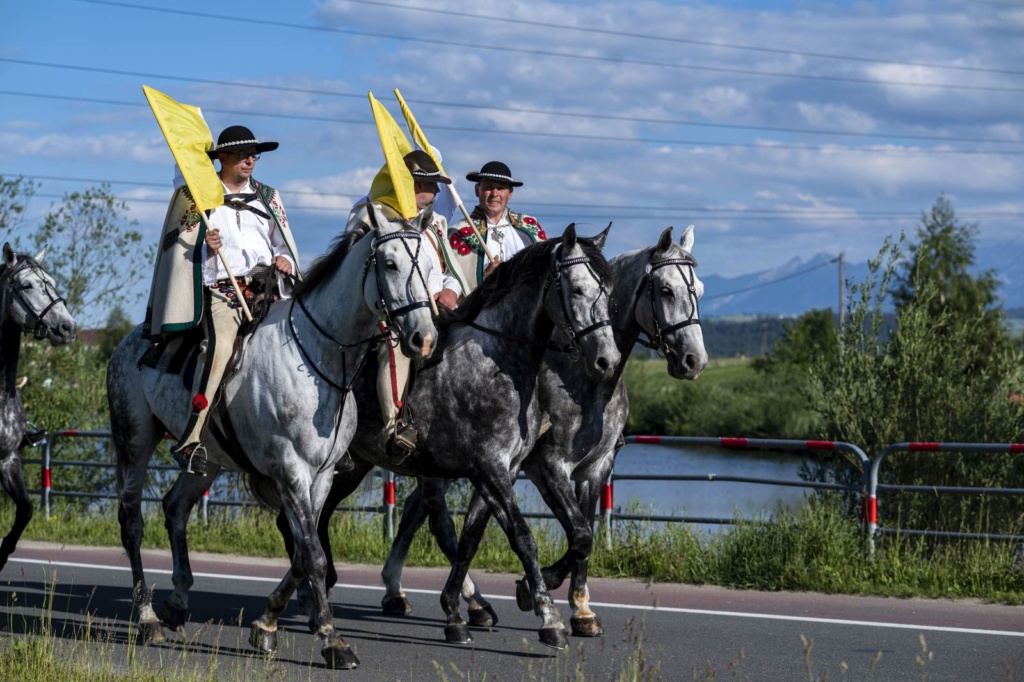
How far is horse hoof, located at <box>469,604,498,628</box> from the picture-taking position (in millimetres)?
9695

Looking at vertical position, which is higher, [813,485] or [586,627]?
[813,485]

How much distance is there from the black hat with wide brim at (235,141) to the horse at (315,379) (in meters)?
1.17

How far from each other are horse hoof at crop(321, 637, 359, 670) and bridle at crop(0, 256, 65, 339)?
456 centimetres

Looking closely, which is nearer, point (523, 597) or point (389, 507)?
point (523, 597)

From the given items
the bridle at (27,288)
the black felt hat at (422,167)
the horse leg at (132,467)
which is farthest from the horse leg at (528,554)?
the bridle at (27,288)

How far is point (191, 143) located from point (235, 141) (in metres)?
0.30

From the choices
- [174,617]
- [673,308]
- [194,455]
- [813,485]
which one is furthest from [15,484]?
[813,485]

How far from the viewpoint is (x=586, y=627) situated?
29.9 ft

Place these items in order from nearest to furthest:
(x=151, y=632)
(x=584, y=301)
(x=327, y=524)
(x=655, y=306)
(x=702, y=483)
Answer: (x=584, y=301)
(x=151, y=632)
(x=655, y=306)
(x=327, y=524)
(x=702, y=483)

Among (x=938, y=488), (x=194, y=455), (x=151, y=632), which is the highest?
(x=938, y=488)

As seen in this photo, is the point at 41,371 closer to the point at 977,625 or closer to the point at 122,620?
the point at 122,620

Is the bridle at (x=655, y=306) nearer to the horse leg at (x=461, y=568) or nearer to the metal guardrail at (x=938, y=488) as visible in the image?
the horse leg at (x=461, y=568)

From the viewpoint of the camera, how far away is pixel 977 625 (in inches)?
385

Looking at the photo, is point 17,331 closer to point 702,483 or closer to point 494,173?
point 494,173
